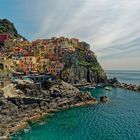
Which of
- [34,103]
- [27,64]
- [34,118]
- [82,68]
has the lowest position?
[34,118]

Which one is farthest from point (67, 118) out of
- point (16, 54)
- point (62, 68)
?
point (16, 54)

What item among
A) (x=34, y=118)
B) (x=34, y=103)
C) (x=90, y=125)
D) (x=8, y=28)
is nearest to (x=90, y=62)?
(x=8, y=28)

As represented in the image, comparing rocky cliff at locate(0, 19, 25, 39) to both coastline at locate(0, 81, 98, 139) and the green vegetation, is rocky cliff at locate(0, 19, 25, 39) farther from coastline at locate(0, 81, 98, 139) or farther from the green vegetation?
coastline at locate(0, 81, 98, 139)

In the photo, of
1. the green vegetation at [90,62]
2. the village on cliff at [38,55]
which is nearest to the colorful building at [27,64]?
the village on cliff at [38,55]

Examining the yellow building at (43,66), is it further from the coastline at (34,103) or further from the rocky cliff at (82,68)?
the coastline at (34,103)

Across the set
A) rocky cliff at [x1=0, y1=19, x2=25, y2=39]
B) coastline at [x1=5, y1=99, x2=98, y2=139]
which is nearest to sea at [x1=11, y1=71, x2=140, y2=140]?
coastline at [x1=5, y1=99, x2=98, y2=139]

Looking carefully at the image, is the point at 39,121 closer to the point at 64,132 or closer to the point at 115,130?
the point at 64,132

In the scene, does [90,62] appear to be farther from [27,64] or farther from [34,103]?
[34,103]
